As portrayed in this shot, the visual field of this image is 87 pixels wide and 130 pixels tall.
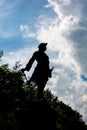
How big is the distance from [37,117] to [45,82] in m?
1.90

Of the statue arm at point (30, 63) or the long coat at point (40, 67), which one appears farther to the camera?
the statue arm at point (30, 63)

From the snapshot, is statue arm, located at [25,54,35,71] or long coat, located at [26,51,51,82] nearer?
long coat, located at [26,51,51,82]

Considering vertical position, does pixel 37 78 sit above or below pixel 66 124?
below

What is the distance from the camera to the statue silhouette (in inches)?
567

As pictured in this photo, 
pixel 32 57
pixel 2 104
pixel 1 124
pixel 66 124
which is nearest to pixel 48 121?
pixel 32 57

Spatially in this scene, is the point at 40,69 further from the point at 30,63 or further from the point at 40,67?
the point at 30,63

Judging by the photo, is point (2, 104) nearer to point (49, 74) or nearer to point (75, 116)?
point (49, 74)

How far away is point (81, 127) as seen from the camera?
359ft

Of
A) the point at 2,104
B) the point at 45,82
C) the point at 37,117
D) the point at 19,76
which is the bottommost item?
the point at 37,117

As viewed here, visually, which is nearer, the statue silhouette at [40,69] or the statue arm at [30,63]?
the statue silhouette at [40,69]

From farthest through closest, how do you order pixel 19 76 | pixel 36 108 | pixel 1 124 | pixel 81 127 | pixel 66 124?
pixel 81 127 < pixel 66 124 < pixel 19 76 < pixel 1 124 < pixel 36 108

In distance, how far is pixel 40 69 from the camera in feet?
47.8

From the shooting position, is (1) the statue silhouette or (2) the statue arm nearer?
(1) the statue silhouette

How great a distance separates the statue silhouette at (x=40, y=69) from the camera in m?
14.4
